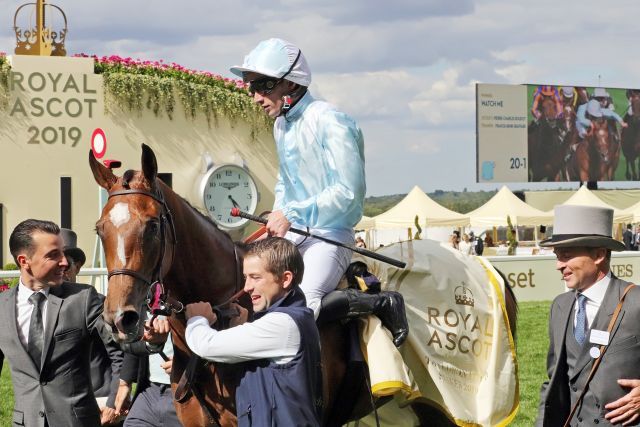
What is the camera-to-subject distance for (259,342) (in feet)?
11.1

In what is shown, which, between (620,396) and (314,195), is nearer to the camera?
(620,396)

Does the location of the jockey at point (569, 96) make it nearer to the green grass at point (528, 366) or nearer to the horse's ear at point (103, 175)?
the green grass at point (528, 366)

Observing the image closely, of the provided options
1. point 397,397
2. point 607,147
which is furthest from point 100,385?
point 607,147

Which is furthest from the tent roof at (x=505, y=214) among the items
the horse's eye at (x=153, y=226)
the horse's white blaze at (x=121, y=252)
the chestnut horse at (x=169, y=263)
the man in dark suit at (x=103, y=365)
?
the horse's white blaze at (x=121, y=252)

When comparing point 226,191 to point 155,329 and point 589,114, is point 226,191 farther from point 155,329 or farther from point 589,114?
point 589,114

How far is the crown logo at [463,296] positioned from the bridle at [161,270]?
6.97 ft

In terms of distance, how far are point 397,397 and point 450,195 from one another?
169 meters

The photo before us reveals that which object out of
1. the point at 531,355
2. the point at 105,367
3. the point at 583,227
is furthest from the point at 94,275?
the point at 583,227

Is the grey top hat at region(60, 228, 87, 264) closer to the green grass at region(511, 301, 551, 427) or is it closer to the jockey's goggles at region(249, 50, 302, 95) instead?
the jockey's goggles at region(249, 50, 302, 95)

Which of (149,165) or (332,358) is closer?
(149,165)

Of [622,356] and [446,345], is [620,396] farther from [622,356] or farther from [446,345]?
[446,345]

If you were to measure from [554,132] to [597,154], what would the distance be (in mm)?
2850

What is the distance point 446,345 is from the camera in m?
5.45

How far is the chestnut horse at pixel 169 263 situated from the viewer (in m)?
3.55
